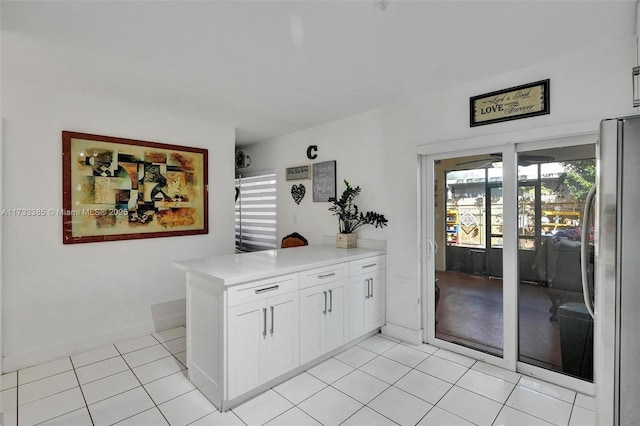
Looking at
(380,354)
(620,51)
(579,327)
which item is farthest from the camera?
(380,354)

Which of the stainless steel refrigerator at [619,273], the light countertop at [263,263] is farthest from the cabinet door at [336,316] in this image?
the stainless steel refrigerator at [619,273]

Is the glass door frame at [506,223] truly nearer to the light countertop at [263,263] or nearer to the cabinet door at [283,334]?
the light countertop at [263,263]

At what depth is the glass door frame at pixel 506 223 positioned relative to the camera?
2371 mm

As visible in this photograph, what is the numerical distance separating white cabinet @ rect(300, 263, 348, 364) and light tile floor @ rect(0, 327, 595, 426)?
19 centimetres

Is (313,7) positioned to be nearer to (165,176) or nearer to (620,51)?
(620,51)

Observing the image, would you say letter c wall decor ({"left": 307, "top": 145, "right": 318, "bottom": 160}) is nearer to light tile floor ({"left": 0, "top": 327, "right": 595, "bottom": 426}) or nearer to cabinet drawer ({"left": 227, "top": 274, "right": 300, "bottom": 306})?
cabinet drawer ({"left": 227, "top": 274, "right": 300, "bottom": 306})

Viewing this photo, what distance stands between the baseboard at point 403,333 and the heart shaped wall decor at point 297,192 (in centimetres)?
201

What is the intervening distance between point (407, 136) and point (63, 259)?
357 cm

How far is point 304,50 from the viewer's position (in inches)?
87.0

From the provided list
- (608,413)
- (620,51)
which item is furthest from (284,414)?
(620,51)

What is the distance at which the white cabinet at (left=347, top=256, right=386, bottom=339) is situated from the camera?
3059 mm

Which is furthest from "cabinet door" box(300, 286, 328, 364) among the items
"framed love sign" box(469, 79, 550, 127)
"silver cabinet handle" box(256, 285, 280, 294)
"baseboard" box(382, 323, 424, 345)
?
"framed love sign" box(469, 79, 550, 127)

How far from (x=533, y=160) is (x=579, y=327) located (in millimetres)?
1361

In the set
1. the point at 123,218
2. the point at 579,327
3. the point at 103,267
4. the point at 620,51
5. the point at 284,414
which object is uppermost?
the point at 620,51
